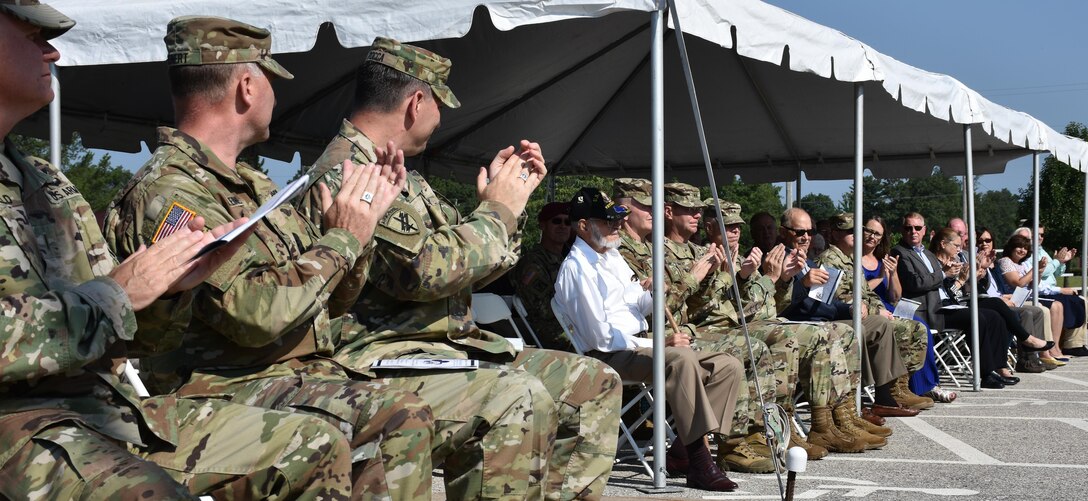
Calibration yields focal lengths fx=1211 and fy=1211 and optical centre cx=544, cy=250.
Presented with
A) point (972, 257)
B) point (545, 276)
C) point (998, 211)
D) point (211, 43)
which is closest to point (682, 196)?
point (545, 276)

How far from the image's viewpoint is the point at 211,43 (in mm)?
3477

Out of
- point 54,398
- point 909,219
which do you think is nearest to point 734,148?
point 909,219

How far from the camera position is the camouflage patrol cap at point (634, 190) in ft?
23.3

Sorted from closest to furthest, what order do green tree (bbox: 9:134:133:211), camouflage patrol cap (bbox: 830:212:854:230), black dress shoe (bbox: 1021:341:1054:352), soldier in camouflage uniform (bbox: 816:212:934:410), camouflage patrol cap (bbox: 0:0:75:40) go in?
camouflage patrol cap (bbox: 0:0:75:40)
soldier in camouflage uniform (bbox: 816:212:934:410)
camouflage patrol cap (bbox: 830:212:854:230)
black dress shoe (bbox: 1021:341:1054:352)
green tree (bbox: 9:134:133:211)

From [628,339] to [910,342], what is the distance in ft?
15.1

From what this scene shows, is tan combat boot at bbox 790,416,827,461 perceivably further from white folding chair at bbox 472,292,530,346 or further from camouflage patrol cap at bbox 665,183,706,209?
white folding chair at bbox 472,292,530,346

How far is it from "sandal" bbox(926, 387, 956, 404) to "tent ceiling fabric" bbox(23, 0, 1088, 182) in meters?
2.33

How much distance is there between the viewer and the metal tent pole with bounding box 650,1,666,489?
221 inches

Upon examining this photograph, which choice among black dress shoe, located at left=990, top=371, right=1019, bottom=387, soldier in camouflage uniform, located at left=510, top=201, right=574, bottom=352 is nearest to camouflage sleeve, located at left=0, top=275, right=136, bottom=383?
soldier in camouflage uniform, located at left=510, top=201, right=574, bottom=352

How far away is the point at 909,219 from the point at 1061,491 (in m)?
5.28

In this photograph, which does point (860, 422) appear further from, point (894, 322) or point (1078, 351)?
point (1078, 351)

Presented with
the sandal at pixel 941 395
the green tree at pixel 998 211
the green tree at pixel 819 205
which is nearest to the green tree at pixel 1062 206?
the sandal at pixel 941 395

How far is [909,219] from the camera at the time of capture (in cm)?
1120

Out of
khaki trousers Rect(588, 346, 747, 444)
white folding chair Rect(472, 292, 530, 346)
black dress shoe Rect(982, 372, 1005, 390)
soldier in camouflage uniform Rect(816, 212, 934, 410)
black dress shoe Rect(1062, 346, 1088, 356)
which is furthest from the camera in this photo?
black dress shoe Rect(1062, 346, 1088, 356)
